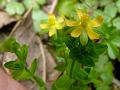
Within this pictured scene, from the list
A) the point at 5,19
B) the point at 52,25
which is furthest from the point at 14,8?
the point at 52,25

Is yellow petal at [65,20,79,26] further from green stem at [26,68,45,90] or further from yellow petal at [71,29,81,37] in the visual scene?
green stem at [26,68,45,90]

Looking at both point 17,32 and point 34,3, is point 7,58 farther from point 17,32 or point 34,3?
point 34,3

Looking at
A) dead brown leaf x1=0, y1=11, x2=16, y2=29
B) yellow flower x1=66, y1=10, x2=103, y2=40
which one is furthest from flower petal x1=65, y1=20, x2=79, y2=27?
dead brown leaf x1=0, y1=11, x2=16, y2=29

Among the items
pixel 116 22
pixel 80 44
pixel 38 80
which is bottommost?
pixel 116 22

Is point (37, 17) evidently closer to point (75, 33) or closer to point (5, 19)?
point (5, 19)

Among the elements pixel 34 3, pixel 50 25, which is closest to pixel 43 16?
pixel 34 3
